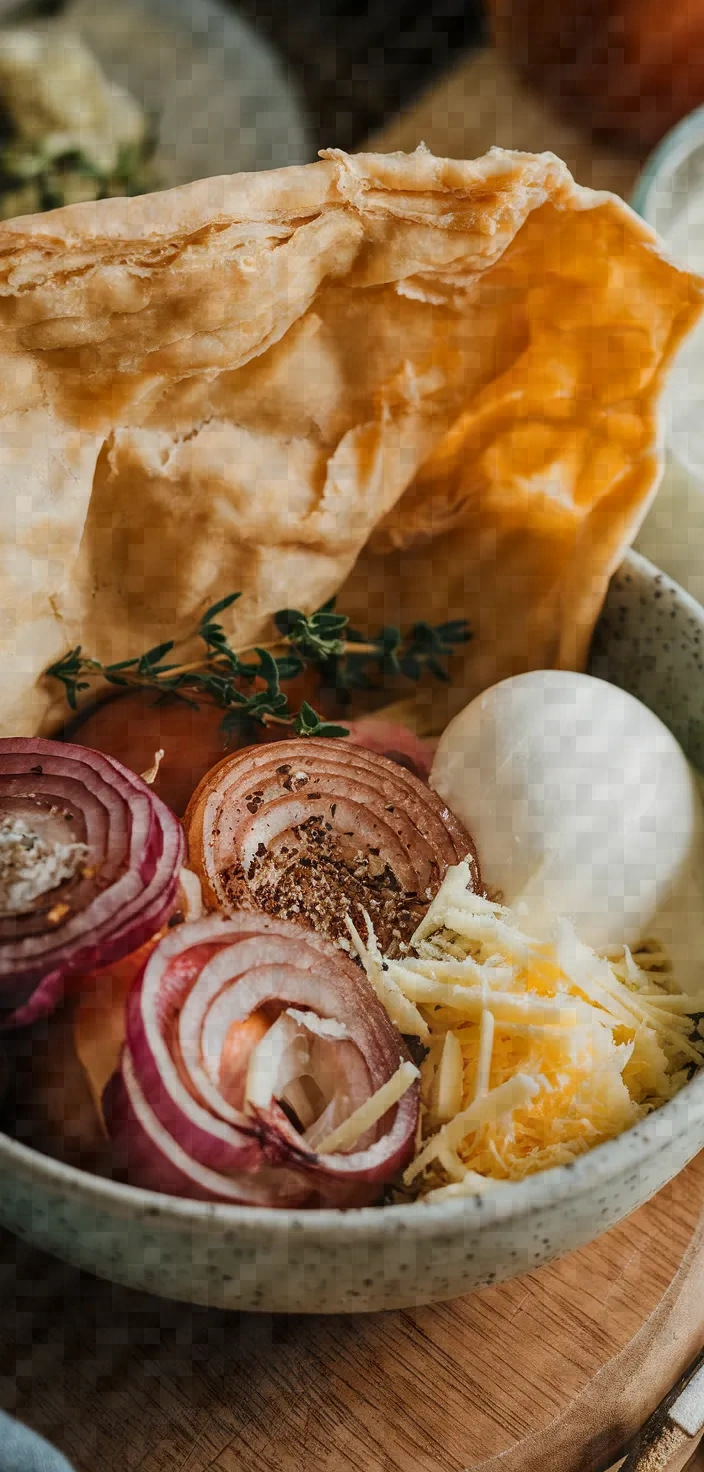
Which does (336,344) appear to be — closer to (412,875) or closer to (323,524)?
(323,524)

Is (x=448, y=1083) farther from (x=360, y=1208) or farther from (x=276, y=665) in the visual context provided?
(x=276, y=665)

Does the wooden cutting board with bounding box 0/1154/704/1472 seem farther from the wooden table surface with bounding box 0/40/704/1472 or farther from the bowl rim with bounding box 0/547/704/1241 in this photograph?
the bowl rim with bounding box 0/547/704/1241

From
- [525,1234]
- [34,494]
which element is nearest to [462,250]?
[34,494]

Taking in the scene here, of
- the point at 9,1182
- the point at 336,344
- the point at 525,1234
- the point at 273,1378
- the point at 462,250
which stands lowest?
the point at 273,1378

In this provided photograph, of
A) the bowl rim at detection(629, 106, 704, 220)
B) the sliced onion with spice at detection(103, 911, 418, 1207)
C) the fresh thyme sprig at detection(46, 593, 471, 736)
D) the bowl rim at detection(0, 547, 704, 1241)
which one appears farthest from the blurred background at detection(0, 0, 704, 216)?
the bowl rim at detection(0, 547, 704, 1241)

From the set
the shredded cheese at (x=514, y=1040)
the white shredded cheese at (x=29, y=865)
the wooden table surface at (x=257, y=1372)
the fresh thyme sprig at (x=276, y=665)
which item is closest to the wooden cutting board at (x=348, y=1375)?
the wooden table surface at (x=257, y=1372)

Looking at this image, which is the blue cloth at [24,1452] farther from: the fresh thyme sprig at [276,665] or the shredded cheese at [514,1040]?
the fresh thyme sprig at [276,665]

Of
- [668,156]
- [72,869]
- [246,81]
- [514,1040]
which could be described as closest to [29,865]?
[72,869]

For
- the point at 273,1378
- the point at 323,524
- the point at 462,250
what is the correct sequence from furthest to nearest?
the point at 323,524
the point at 462,250
the point at 273,1378
